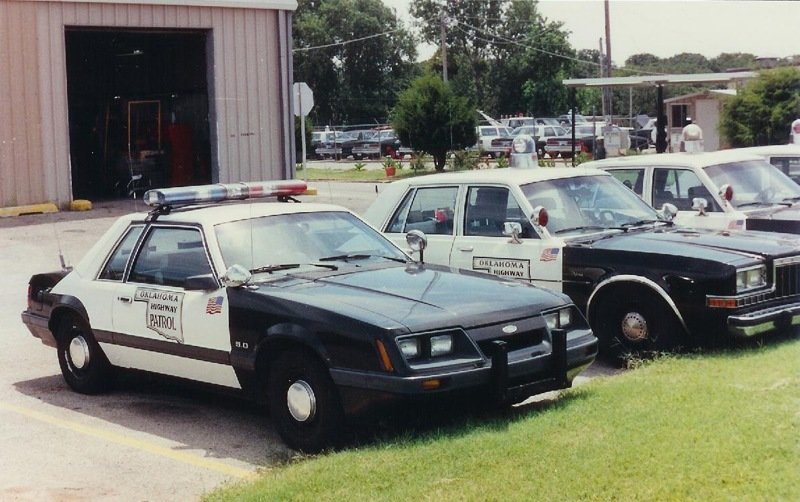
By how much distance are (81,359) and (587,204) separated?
433cm

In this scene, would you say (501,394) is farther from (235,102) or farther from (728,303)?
(235,102)

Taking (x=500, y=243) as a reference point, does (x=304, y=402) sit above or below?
below

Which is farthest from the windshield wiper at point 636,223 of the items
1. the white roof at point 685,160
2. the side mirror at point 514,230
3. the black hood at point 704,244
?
the white roof at point 685,160

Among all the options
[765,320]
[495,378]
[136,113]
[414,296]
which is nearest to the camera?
[495,378]

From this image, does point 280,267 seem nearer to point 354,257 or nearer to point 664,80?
point 354,257

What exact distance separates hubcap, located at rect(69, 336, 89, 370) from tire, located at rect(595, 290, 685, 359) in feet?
12.8

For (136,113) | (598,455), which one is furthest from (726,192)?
(136,113)

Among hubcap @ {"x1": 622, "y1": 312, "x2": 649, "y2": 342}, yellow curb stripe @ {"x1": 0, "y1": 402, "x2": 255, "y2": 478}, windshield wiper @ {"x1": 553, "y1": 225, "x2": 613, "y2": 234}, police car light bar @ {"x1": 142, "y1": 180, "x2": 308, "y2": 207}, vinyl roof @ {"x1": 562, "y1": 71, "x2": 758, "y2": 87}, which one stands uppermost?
vinyl roof @ {"x1": 562, "y1": 71, "x2": 758, "y2": 87}

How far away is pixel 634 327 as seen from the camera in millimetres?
8602

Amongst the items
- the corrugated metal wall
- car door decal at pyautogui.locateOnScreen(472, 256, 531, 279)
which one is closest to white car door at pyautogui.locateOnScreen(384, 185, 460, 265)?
car door decal at pyautogui.locateOnScreen(472, 256, 531, 279)

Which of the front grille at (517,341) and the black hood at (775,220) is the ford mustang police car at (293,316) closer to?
the front grille at (517,341)

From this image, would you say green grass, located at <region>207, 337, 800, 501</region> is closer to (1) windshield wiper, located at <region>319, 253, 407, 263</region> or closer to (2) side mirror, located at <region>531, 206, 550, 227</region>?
(1) windshield wiper, located at <region>319, 253, 407, 263</region>

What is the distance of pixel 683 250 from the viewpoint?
849cm

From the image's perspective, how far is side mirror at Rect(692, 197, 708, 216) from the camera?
1066 cm
